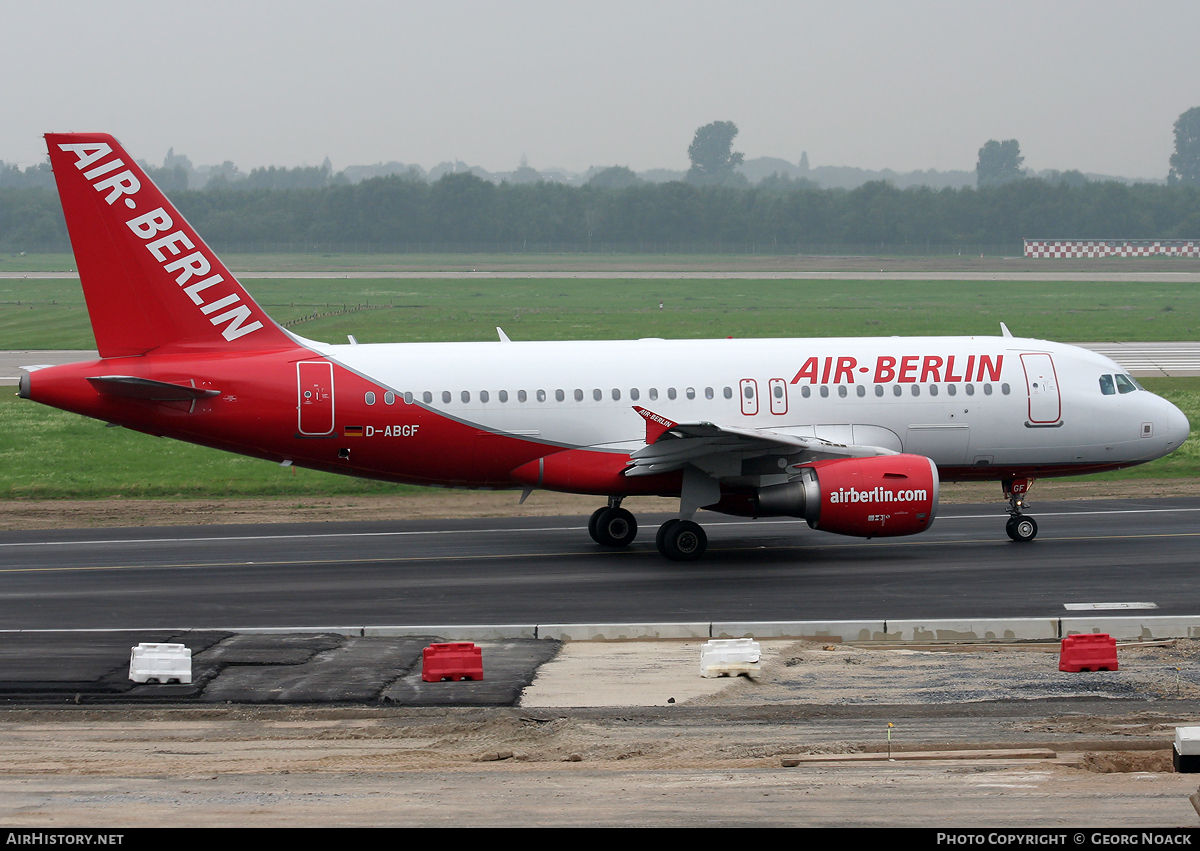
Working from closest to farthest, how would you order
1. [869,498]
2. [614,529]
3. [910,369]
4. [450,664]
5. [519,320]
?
1. [450,664]
2. [869,498]
3. [910,369]
4. [614,529]
5. [519,320]

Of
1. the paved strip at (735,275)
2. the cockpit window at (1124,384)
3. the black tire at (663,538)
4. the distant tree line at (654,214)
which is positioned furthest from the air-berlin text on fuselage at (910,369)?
the distant tree line at (654,214)

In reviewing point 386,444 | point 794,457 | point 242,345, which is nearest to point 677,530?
point 794,457

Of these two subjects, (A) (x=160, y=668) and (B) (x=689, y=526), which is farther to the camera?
(B) (x=689, y=526)

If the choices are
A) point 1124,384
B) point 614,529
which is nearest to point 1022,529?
point 1124,384

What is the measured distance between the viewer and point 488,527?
95.2 feet

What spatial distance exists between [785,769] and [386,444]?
13895mm

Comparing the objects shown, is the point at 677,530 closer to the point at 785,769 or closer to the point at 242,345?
the point at 242,345

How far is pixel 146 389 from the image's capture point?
2352 centimetres

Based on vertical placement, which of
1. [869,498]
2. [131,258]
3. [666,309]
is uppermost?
[131,258]

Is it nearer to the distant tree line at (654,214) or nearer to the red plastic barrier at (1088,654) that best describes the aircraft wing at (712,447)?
the red plastic barrier at (1088,654)

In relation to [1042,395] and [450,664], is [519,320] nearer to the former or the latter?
[1042,395]

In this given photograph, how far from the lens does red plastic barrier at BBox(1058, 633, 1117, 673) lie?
1602 cm

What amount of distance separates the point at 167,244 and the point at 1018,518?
673 inches
